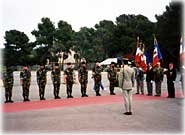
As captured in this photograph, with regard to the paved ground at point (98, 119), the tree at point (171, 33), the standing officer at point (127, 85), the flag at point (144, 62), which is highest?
the tree at point (171, 33)

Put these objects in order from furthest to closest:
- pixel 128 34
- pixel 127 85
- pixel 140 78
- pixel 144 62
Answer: pixel 128 34 → pixel 144 62 → pixel 140 78 → pixel 127 85

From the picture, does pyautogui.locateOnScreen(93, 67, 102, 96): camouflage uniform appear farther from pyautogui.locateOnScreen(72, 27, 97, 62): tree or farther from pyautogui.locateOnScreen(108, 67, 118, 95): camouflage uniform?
pyautogui.locateOnScreen(72, 27, 97, 62): tree

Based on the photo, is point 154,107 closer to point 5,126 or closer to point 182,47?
point 182,47

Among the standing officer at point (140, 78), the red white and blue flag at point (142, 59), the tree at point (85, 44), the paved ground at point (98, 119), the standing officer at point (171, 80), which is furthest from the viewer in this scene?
the tree at point (85, 44)

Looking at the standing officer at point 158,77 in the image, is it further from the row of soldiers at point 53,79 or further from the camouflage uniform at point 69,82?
the camouflage uniform at point 69,82

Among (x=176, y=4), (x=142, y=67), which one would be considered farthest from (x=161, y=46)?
(x=142, y=67)

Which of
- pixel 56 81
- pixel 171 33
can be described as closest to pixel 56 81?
pixel 56 81

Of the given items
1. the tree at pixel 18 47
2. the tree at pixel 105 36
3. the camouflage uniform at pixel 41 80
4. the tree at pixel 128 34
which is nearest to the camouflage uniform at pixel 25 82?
the camouflage uniform at pixel 41 80

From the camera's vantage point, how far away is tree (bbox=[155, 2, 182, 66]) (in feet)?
129

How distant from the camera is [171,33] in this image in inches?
1594

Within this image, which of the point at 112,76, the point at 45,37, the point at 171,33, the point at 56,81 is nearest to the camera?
the point at 56,81

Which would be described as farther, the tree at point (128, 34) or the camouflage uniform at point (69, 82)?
the tree at point (128, 34)

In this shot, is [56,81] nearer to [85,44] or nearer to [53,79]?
[53,79]

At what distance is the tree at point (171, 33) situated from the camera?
1554 inches
